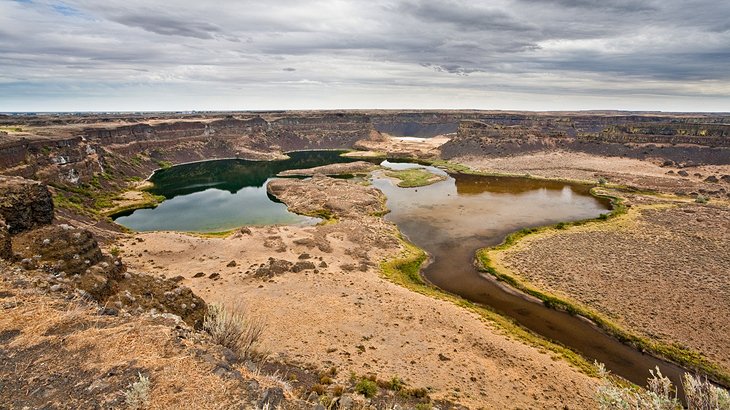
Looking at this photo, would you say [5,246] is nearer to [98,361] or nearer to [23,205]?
[23,205]

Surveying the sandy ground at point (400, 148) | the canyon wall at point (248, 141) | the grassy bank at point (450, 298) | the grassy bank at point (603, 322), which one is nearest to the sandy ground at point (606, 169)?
the canyon wall at point (248, 141)

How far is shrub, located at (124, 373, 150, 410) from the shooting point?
10.5 m

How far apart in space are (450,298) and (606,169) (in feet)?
298

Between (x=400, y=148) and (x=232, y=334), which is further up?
(x=232, y=334)

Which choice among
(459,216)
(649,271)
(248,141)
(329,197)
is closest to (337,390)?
(649,271)

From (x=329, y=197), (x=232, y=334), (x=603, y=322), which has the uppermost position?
(x=232, y=334)

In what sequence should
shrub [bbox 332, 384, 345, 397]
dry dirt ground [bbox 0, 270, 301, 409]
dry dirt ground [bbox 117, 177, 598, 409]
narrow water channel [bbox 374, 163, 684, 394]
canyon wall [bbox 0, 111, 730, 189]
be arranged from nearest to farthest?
dry dirt ground [bbox 0, 270, 301, 409] → shrub [bbox 332, 384, 345, 397] → dry dirt ground [bbox 117, 177, 598, 409] → narrow water channel [bbox 374, 163, 684, 394] → canyon wall [bbox 0, 111, 730, 189]

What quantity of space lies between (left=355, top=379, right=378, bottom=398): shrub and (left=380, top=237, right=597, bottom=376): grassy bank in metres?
13.9

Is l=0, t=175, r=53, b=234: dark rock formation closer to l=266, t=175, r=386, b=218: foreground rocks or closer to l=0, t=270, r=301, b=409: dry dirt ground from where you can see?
l=0, t=270, r=301, b=409: dry dirt ground

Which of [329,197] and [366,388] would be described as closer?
[366,388]

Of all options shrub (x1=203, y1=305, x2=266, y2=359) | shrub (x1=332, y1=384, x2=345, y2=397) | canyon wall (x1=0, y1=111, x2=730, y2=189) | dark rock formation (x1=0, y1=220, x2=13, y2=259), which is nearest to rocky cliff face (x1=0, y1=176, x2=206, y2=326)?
dark rock formation (x1=0, y1=220, x2=13, y2=259)

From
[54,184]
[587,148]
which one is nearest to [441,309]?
[54,184]

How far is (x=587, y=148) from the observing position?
396ft

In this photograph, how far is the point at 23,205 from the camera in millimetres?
24625
